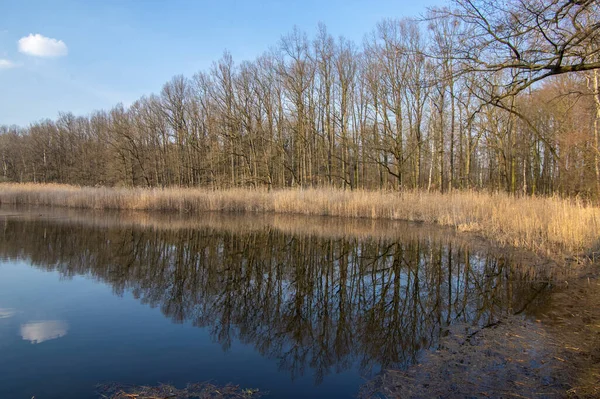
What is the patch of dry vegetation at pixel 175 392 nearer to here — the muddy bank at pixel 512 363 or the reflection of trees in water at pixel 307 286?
the reflection of trees in water at pixel 307 286

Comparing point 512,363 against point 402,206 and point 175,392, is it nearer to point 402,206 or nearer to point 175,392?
point 175,392

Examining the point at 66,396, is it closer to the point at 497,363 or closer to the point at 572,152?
the point at 497,363

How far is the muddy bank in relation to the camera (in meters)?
2.84

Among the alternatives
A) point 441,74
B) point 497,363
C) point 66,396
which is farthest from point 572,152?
point 66,396

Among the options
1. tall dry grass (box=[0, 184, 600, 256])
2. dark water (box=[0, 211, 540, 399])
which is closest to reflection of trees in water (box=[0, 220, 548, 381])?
dark water (box=[0, 211, 540, 399])

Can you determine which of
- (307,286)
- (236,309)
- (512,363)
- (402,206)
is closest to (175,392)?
(236,309)

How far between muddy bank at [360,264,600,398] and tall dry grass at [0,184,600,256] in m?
4.36

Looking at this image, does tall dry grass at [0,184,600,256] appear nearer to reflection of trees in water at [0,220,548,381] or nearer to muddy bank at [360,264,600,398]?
reflection of trees in water at [0,220,548,381]

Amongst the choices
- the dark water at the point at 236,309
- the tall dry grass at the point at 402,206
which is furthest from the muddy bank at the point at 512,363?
the tall dry grass at the point at 402,206

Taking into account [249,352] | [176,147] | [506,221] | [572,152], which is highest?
[176,147]

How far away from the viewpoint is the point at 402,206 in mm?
15641

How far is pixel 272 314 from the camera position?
16.0 ft

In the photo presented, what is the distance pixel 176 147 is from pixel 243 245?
88.0 feet

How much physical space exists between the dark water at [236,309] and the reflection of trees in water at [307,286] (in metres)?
0.03
